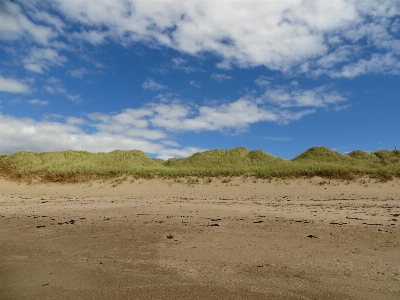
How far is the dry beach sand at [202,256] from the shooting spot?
5.29m

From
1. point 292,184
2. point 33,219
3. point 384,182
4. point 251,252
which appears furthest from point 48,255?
point 384,182

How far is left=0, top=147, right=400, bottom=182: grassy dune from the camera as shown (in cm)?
3119

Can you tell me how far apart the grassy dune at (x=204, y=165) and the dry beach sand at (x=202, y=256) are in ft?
59.5

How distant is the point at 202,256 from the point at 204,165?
3048cm

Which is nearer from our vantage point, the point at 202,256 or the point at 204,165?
the point at 202,256

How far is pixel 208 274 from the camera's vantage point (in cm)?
600

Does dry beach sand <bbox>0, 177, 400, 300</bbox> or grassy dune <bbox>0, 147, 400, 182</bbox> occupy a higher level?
grassy dune <bbox>0, 147, 400, 182</bbox>

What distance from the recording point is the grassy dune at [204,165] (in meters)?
31.2

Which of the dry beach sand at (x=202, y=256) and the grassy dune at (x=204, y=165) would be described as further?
→ the grassy dune at (x=204, y=165)

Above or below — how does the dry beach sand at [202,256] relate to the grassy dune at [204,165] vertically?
below

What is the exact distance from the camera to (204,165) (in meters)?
37.7

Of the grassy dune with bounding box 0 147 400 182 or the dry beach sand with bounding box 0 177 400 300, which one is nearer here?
the dry beach sand with bounding box 0 177 400 300

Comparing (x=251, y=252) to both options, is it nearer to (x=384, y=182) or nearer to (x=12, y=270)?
(x=12, y=270)

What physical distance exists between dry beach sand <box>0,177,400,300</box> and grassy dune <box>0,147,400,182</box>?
1813cm
